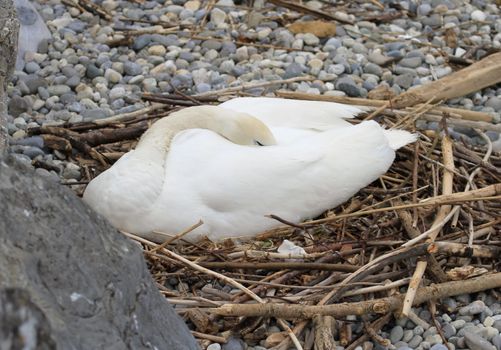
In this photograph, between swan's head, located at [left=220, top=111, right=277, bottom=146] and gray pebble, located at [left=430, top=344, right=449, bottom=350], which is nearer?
gray pebble, located at [left=430, top=344, right=449, bottom=350]

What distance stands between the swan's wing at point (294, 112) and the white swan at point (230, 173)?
11cm

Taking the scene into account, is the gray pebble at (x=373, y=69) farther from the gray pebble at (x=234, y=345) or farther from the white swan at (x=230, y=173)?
the gray pebble at (x=234, y=345)

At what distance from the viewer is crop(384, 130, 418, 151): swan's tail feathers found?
5387 mm

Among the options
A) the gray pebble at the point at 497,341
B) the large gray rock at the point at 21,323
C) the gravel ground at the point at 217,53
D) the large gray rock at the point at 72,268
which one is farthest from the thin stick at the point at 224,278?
the large gray rock at the point at 21,323

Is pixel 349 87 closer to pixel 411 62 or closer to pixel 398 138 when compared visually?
pixel 411 62

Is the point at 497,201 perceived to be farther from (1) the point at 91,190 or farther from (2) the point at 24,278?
(2) the point at 24,278

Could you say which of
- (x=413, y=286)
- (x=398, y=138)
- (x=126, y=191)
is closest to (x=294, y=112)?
(x=398, y=138)

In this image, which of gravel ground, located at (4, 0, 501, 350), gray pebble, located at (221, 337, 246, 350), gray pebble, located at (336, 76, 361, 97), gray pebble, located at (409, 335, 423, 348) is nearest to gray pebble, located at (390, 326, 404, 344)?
gray pebble, located at (409, 335, 423, 348)

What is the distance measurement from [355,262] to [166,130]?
122cm

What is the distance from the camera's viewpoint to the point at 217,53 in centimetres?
713

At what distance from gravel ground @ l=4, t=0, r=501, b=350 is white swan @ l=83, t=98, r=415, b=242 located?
78cm

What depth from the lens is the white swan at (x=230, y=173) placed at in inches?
187

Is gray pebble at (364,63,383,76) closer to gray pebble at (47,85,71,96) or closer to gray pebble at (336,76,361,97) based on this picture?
gray pebble at (336,76,361,97)

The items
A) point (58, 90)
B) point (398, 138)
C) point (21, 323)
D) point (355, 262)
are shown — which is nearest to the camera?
point (21, 323)
